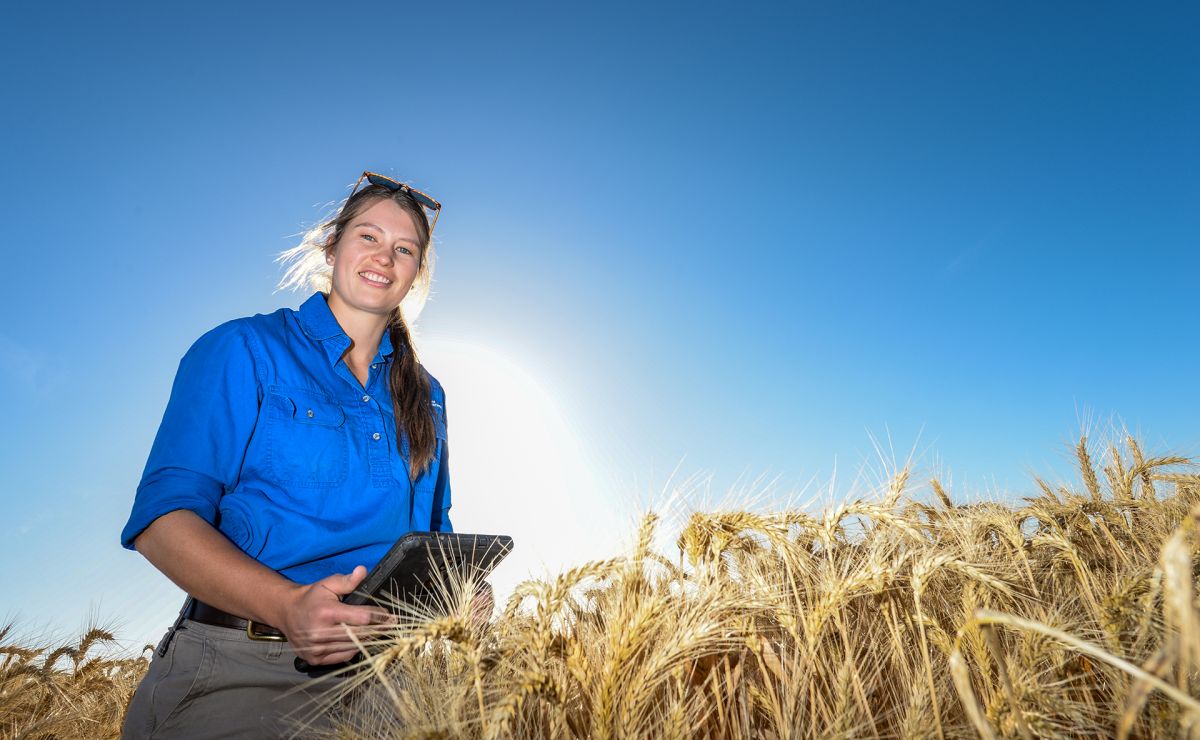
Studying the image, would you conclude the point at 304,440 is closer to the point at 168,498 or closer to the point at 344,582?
the point at 168,498

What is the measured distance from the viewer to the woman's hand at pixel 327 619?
138cm

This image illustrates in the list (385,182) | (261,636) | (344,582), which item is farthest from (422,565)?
(385,182)

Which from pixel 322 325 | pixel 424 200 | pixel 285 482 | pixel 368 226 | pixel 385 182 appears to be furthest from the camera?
pixel 424 200

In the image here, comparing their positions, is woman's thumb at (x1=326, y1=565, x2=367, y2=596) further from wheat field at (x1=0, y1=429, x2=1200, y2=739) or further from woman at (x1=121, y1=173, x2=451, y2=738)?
wheat field at (x1=0, y1=429, x2=1200, y2=739)

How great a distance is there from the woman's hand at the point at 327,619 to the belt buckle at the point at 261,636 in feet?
0.85

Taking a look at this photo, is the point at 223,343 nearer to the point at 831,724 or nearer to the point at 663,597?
the point at 663,597

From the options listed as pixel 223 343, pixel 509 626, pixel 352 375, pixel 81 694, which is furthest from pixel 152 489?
pixel 81 694

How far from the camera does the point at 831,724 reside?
1.34 metres

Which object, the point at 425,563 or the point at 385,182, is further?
the point at 385,182

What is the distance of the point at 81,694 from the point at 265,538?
3458 millimetres

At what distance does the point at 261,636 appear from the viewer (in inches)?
66.6

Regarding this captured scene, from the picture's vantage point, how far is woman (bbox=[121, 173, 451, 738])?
1559 mm

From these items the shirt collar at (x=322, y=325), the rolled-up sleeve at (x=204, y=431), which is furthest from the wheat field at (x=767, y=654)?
the shirt collar at (x=322, y=325)

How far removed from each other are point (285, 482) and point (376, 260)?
88 cm
